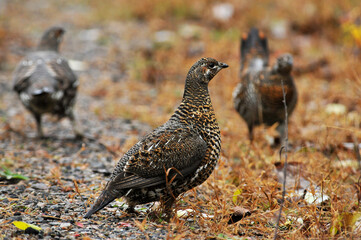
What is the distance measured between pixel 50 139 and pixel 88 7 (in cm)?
858

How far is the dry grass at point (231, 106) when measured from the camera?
358 cm

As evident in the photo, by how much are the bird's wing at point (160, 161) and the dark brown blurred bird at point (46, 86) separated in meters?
2.79

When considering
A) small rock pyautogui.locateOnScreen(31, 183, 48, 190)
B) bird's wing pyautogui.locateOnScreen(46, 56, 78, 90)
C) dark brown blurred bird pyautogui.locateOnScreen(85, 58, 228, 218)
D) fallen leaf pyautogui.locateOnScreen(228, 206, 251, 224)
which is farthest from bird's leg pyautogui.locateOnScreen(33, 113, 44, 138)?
fallen leaf pyautogui.locateOnScreen(228, 206, 251, 224)

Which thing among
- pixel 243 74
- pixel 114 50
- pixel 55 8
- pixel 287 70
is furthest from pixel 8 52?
pixel 287 70

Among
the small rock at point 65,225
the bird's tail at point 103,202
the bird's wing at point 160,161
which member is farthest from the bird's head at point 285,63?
the small rock at point 65,225

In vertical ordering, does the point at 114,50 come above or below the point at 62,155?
above

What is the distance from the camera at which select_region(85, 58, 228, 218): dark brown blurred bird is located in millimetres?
3400

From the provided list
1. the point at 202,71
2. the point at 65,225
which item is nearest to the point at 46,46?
the point at 202,71

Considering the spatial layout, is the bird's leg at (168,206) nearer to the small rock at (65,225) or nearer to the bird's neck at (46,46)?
the small rock at (65,225)

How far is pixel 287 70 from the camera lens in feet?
18.5

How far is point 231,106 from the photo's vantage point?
767 cm

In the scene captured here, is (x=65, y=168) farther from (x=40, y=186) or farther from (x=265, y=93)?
(x=265, y=93)

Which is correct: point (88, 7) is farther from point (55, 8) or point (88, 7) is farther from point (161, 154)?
point (161, 154)

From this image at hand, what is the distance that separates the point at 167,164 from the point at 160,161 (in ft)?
0.19
